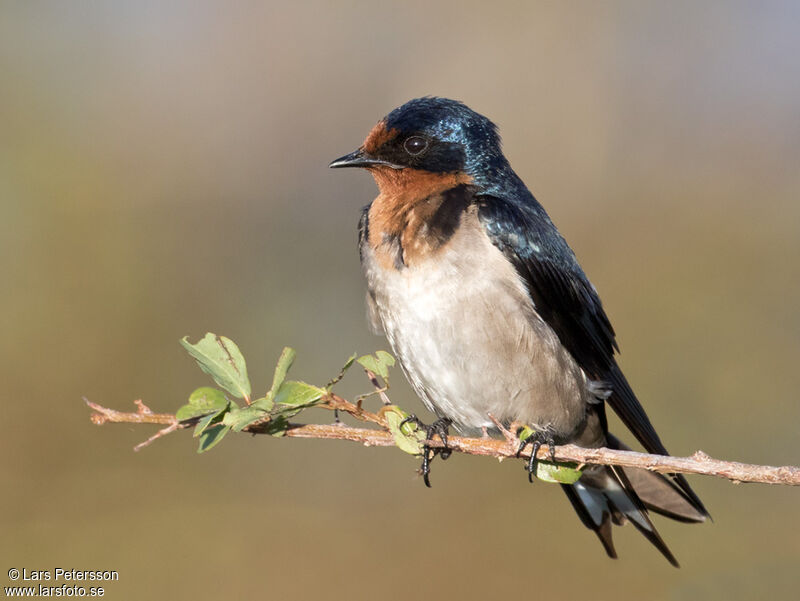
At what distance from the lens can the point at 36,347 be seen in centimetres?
470

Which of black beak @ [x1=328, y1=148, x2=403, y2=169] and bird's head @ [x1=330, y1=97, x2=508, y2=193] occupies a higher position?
bird's head @ [x1=330, y1=97, x2=508, y2=193]

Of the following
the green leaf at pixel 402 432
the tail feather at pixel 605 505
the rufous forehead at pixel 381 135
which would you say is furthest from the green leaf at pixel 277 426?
the tail feather at pixel 605 505

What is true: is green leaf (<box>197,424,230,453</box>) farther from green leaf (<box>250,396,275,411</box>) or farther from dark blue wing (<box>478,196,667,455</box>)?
dark blue wing (<box>478,196,667,455</box>)

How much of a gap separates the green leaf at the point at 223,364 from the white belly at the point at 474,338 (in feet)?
3.38

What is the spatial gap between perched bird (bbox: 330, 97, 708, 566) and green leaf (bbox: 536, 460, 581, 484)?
13.9 inches

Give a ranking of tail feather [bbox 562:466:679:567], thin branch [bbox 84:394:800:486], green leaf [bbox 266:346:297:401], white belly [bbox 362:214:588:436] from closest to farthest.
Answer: thin branch [bbox 84:394:800:486] < green leaf [bbox 266:346:297:401] < white belly [bbox 362:214:588:436] < tail feather [bbox 562:466:679:567]

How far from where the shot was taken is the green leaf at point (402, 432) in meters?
2.28

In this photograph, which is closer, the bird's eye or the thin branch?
the thin branch

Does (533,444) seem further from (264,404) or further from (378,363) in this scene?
(264,404)

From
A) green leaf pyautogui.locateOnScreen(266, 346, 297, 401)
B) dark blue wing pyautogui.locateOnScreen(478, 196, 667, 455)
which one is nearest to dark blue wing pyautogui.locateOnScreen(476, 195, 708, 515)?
dark blue wing pyautogui.locateOnScreen(478, 196, 667, 455)

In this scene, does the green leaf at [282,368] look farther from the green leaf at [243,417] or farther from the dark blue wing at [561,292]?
the dark blue wing at [561,292]

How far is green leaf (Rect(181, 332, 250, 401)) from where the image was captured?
216 cm

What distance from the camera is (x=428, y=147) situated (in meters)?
3.40

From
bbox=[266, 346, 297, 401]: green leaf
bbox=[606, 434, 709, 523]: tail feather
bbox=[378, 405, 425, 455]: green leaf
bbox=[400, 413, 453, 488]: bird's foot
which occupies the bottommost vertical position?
bbox=[606, 434, 709, 523]: tail feather
